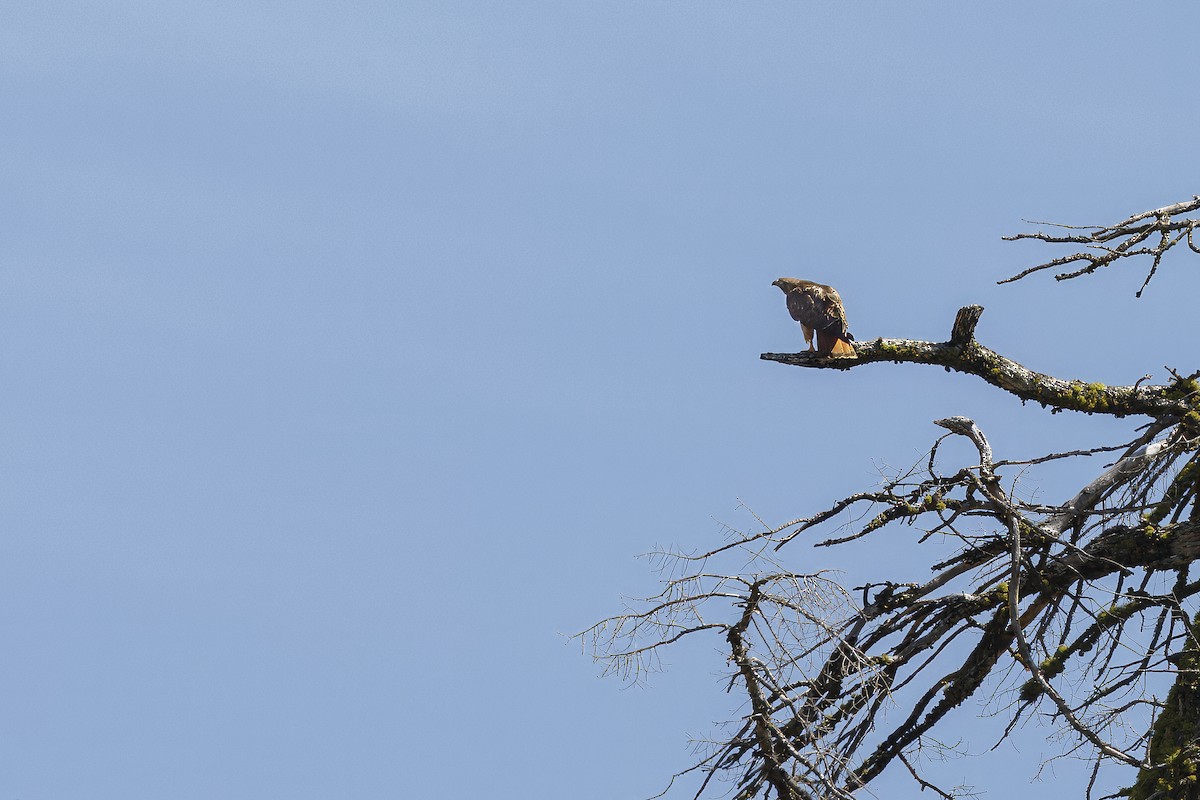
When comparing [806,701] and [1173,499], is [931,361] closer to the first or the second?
[1173,499]

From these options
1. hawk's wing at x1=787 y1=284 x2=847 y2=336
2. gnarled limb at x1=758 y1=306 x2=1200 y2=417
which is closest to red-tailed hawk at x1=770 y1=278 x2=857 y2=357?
hawk's wing at x1=787 y1=284 x2=847 y2=336

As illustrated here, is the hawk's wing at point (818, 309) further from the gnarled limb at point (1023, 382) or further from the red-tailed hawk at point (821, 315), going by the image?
the gnarled limb at point (1023, 382)

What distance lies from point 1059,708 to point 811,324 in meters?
3.84

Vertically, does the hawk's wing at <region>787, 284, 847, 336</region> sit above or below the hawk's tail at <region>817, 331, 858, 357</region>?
above

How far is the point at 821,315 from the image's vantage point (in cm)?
1019

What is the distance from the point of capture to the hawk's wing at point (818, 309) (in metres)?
10.1

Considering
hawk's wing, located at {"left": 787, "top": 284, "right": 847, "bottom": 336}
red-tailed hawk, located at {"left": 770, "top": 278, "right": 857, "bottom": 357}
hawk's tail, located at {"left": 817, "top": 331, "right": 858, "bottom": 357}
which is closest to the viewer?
hawk's tail, located at {"left": 817, "top": 331, "right": 858, "bottom": 357}

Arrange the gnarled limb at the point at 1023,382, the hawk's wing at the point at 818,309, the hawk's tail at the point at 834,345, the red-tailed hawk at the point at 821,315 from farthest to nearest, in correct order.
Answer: the hawk's wing at the point at 818,309, the red-tailed hawk at the point at 821,315, the hawk's tail at the point at 834,345, the gnarled limb at the point at 1023,382

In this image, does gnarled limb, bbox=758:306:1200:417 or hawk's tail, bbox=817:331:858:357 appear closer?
gnarled limb, bbox=758:306:1200:417

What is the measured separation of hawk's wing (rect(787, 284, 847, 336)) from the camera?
10.1 m

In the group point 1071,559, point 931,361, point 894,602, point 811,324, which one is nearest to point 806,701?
point 894,602

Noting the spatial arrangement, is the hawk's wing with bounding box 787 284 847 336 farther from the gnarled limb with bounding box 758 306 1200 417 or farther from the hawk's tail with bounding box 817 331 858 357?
the gnarled limb with bounding box 758 306 1200 417

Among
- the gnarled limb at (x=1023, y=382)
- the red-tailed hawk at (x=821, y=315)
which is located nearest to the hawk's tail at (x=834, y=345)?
the red-tailed hawk at (x=821, y=315)

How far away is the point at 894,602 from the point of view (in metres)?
7.71
